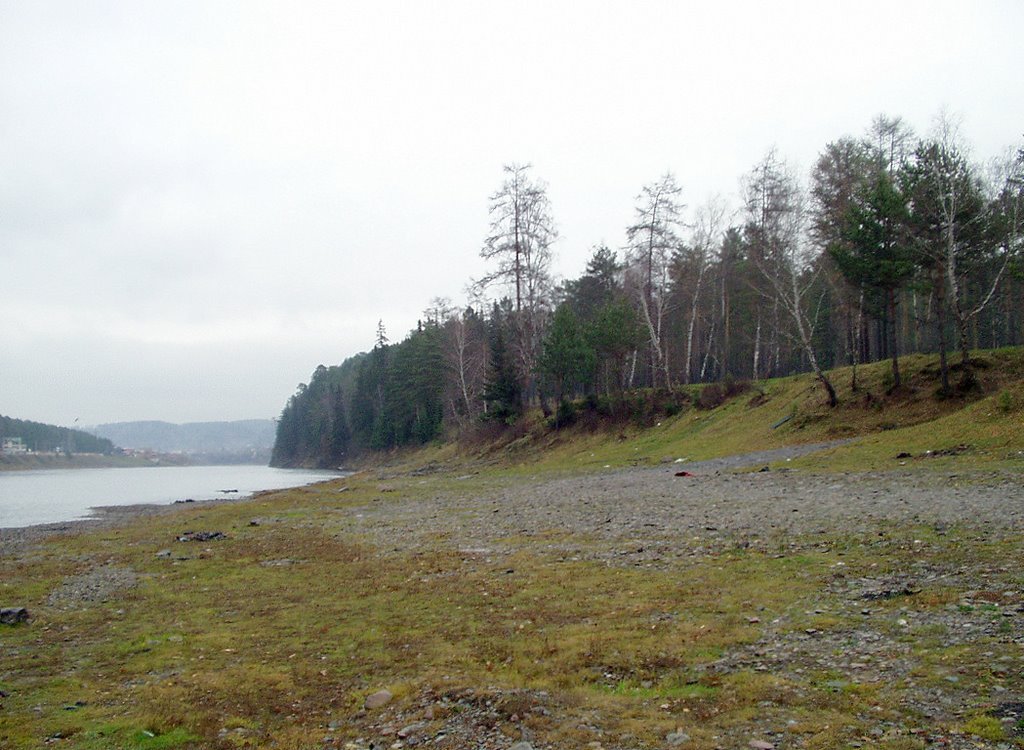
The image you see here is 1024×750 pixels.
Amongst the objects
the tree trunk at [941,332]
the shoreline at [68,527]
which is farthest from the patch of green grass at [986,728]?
the tree trunk at [941,332]

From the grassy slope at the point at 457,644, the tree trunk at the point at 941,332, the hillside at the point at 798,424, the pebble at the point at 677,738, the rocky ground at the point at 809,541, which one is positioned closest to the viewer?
the pebble at the point at 677,738

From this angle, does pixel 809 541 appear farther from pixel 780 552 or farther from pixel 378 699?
pixel 378 699

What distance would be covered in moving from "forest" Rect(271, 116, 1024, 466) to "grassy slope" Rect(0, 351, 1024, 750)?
2328 cm

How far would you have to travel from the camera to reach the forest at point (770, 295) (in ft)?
102

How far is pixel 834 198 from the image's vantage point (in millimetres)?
38406

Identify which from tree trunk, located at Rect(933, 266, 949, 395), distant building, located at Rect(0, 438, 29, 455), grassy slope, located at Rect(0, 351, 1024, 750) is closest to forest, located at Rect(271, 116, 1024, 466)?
tree trunk, located at Rect(933, 266, 949, 395)

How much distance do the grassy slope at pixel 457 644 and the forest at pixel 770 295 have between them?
76.4ft

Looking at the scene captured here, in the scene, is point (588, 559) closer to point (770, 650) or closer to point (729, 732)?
point (770, 650)

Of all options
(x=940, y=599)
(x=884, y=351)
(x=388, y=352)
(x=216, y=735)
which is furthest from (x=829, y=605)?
(x=388, y=352)

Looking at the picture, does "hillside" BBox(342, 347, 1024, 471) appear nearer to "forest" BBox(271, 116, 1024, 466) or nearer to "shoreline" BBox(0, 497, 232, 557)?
"forest" BBox(271, 116, 1024, 466)

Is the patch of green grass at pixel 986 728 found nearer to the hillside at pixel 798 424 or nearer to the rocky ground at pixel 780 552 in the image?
the rocky ground at pixel 780 552

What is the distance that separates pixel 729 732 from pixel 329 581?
999cm

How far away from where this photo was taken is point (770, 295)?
149 feet

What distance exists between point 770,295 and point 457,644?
134 ft
